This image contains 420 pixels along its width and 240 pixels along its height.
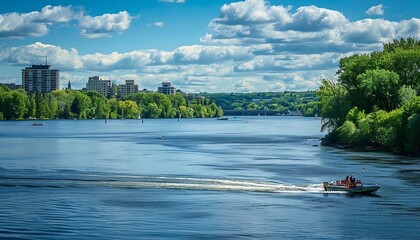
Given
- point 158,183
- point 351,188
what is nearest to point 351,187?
point 351,188

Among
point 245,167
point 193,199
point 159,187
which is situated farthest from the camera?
point 245,167

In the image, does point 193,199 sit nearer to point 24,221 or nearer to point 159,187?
point 159,187

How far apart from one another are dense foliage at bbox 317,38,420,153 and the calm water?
10681 millimetres

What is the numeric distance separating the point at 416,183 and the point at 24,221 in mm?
40442

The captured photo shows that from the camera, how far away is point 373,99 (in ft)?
440

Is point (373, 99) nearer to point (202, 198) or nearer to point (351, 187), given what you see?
point (351, 187)

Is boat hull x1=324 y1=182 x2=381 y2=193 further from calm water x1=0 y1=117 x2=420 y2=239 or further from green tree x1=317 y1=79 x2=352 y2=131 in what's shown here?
green tree x1=317 y1=79 x2=352 y2=131

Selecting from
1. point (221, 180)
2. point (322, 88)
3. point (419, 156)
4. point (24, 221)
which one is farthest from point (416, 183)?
point (322, 88)

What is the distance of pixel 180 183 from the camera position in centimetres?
7138

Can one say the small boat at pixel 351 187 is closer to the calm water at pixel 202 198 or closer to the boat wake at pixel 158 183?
the calm water at pixel 202 198

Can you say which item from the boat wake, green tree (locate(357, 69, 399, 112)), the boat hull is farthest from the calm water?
green tree (locate(357, 69, 399, 112))

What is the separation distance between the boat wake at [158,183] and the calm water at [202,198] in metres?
0.10

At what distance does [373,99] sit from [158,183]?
72.9m

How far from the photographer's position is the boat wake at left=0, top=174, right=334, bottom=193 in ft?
223
